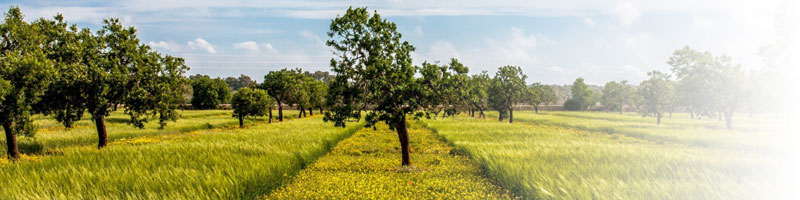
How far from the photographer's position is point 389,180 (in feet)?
32.0

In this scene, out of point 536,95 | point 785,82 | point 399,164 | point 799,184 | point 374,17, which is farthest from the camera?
point 536,95

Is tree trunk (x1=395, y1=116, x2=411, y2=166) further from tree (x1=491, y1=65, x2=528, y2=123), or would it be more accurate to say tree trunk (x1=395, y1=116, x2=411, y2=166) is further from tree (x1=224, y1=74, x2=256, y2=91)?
tree (x1=224, y1=74, x2=256, y2=91)

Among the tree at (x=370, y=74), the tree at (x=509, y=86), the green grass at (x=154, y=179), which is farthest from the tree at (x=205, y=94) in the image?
the tree at (x=370, y=74)

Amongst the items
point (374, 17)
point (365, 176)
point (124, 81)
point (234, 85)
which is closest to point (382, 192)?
point (365, 176)

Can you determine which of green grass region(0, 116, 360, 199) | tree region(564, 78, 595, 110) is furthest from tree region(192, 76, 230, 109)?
tree region(564, 78, 595, 110)

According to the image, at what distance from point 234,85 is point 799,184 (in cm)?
17667

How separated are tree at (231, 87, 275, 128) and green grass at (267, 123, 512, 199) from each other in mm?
22219

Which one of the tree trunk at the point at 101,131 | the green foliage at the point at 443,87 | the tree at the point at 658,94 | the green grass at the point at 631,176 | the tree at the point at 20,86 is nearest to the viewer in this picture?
the green grass at the point at 631,176

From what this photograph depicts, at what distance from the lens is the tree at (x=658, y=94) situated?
37.0m

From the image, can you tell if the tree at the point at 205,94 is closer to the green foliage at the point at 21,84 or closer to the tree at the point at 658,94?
the green foliage at the point at 21,84

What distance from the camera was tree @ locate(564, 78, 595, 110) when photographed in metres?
97.8

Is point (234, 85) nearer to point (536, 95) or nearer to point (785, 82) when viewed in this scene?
point (536, 95)

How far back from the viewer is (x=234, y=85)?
6348 inches

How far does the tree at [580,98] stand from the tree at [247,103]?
298 feet
